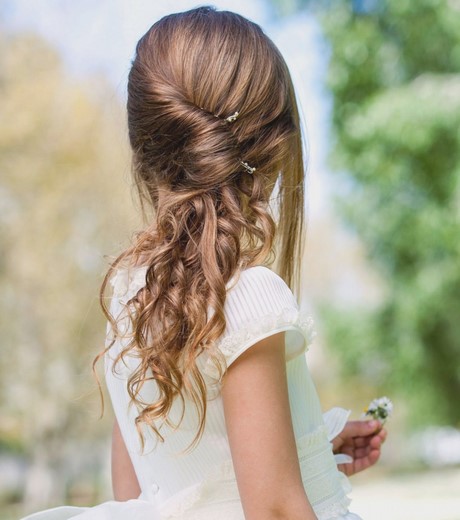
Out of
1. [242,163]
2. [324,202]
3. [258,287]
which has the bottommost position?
[258,287]

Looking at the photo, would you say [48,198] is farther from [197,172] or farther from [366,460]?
[197,172]

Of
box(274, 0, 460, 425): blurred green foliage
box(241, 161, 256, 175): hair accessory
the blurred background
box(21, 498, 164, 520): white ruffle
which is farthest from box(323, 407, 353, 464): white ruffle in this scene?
box(274, 0, 460, 425): blurred green foliage

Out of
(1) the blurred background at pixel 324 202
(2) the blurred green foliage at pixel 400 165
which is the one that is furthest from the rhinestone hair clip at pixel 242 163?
(2) the blurred green foliage at pixel 400 165

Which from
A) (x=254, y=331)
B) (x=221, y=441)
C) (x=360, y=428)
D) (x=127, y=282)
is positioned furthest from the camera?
(x=360, y=428)

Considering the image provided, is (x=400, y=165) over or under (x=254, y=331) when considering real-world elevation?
over

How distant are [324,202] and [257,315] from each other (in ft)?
37.4

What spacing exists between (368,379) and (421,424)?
1.06 metres

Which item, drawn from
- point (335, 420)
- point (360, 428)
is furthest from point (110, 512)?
point (360, 428)

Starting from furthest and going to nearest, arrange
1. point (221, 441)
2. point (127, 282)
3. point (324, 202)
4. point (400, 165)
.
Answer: point (324, 202) < point (400, 165) < point (127, 282) < point (221, 441)

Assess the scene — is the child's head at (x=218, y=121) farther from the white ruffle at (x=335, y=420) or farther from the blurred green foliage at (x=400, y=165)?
the blurred green foliage at (x=400, y=165)

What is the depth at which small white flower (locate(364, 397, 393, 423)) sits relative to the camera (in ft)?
5.83

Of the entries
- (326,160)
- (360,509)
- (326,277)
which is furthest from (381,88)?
(326,277)

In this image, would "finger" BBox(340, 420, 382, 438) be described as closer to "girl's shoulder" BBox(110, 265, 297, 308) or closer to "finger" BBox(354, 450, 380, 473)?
"finger" BBox(354, 450, 380, 473)

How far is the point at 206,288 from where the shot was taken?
49.3 inches
